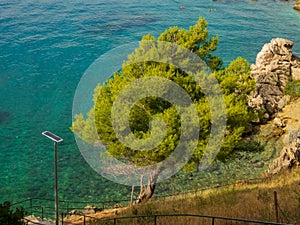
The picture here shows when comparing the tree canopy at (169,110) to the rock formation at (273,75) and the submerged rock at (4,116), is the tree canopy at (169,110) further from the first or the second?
the submerged rock at (4,116)

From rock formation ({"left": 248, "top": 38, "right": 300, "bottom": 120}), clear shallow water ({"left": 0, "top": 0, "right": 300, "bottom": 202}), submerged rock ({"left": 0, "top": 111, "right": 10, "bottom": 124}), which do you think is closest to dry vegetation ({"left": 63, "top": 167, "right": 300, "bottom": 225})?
clear shallow water ({"left": 0, "top": 0, "right": 300, "bottom": 202})

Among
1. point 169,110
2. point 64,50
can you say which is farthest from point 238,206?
point 64,50

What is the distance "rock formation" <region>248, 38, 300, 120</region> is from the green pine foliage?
16.1 m

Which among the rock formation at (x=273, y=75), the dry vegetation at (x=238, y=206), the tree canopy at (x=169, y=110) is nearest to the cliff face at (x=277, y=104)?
the rock formation at (x=273, y=75)

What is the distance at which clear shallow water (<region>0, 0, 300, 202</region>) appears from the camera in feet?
107

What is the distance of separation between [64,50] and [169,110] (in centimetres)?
4002

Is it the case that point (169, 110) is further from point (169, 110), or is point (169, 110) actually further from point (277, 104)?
point (277, 104)

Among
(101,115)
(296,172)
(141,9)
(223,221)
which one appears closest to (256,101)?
(296,172)

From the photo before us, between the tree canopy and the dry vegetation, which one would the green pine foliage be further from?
the dry vegetation

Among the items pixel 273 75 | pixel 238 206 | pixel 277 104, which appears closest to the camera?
pixel 238 206

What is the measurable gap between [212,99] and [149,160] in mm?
5405

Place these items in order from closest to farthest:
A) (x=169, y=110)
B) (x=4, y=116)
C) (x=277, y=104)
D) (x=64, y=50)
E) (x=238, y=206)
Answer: (x=238, y=206) < (x=169, y=110) < (x=277, y=104) < (x=4, y=116) < (x=64, y=50)

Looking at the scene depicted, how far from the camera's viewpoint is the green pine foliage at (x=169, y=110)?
22106mm

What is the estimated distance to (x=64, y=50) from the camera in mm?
58344
